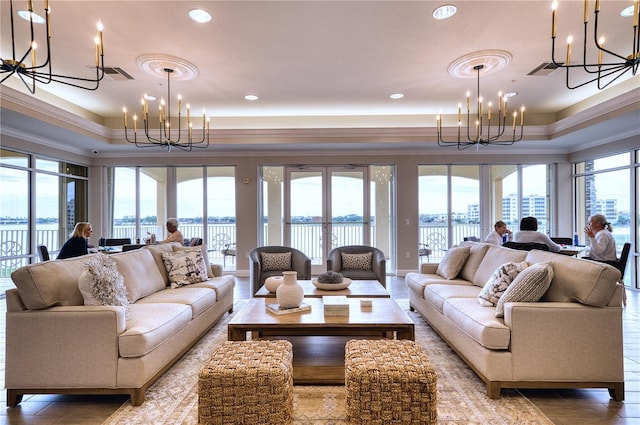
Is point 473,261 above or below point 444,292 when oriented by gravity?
above

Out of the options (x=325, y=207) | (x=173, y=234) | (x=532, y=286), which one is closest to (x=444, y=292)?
(x=532, y=286)

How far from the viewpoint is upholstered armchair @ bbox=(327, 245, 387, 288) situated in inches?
190

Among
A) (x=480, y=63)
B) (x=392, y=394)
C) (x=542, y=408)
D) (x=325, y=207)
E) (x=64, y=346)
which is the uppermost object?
(x=480, y=63)

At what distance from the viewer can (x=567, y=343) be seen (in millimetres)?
2279

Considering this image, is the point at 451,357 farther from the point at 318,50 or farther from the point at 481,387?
the point at 318,50

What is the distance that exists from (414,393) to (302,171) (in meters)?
5.95

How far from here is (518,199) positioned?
7.37 m

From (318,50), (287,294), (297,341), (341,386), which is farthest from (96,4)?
(341,386)

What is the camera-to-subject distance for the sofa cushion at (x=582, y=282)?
222 cm

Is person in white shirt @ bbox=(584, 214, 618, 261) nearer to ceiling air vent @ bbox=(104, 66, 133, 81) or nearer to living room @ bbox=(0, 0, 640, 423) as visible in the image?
living room @ bbox=(0, 0, 640, 423)

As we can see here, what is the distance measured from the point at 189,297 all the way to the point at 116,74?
310 centimetres

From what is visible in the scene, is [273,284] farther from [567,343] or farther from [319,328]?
[567,343]

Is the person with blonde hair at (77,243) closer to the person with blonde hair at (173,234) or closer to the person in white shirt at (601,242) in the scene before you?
the person with blonde hair at (173,234)

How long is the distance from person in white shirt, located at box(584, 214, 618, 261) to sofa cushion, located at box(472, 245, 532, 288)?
200cm
